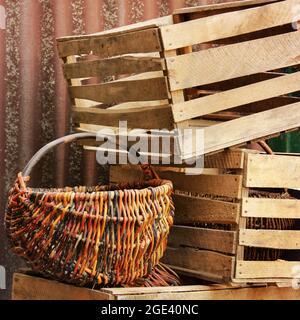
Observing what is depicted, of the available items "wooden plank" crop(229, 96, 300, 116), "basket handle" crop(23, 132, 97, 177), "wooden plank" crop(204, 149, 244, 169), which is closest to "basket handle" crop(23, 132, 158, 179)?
"basket handle" crop(23, 132, 97, 177)

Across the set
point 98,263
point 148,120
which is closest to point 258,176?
point 148,120

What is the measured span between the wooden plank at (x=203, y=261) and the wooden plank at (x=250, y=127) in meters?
0.44

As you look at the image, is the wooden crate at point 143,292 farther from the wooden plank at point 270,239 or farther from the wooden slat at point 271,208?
the wooden slat at point 271,208

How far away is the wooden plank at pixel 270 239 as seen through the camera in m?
3.16

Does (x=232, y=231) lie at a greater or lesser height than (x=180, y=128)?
lesser

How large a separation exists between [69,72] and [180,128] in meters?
0.69

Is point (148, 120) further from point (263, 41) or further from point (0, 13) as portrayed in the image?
point (0, 13)

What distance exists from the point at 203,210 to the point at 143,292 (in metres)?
0.45

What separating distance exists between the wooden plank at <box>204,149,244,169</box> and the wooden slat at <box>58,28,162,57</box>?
52 centimetres

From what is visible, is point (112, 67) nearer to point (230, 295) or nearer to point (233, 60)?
point (233, 60)

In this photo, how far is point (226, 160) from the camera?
10.4 ft

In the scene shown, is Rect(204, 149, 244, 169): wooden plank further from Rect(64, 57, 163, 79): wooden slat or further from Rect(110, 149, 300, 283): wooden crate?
Rect(64, 57, 163, 79): wooden slat

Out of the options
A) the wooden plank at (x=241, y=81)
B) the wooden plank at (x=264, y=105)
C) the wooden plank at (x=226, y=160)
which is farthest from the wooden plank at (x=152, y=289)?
the wooden plank at (x=241, y=81)

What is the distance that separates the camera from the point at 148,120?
305cm
